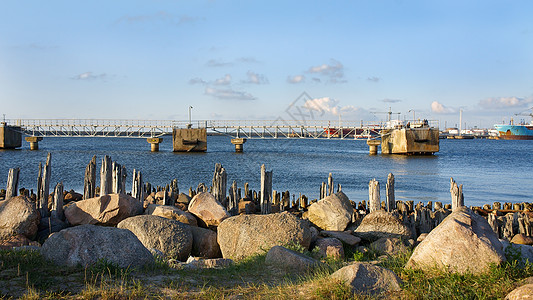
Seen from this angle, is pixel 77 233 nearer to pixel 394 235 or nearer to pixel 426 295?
pixel 426 295

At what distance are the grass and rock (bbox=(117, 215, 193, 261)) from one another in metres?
2.33

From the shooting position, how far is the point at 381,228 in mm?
14148

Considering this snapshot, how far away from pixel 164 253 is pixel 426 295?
20.2 ft

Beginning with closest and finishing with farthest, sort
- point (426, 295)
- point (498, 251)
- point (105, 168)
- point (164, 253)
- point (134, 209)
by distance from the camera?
point (426, 295) < point (498, 251) < point (164, 253) < point (134, 209) < point (105, 168)

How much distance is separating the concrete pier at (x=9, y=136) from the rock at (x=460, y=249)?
76.5m

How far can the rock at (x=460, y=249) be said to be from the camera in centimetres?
818

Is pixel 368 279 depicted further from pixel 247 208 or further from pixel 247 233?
pixel 247 208

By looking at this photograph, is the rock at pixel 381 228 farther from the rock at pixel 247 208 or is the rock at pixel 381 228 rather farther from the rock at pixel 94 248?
the rock at pixel 94 248

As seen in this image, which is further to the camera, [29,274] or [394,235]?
[394,235]

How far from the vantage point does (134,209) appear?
14.6m

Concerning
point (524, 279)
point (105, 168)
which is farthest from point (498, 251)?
point (105, 168)

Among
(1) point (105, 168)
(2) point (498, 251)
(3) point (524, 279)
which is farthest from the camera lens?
(1) point (105, 168)

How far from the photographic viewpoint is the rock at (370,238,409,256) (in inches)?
472

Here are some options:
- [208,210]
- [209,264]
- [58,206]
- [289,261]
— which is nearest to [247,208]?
[208,210]
